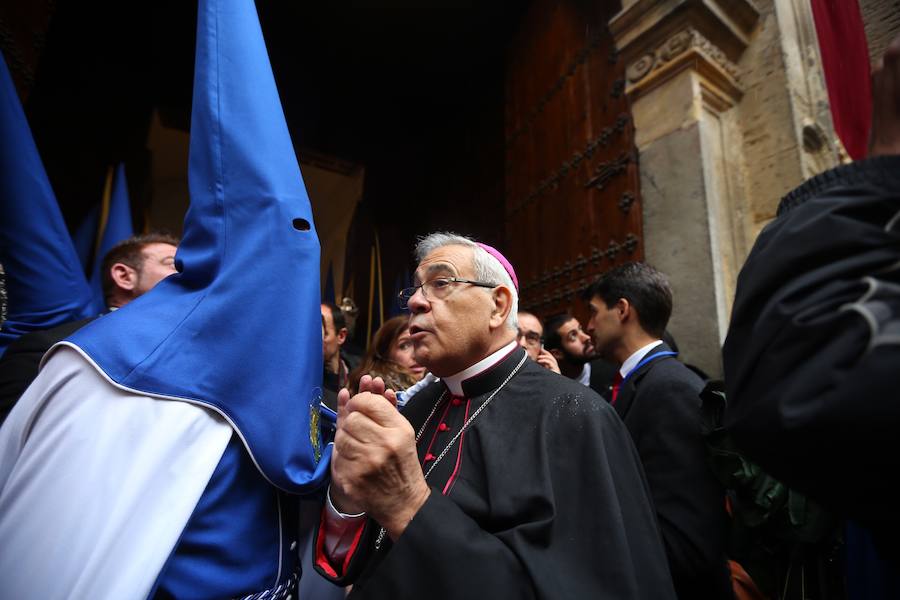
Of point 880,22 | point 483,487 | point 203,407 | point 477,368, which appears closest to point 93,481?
point 203,407

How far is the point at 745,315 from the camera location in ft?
2.49

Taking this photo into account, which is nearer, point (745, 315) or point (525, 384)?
point (745, 315)

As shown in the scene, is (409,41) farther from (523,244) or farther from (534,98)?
(523,244)

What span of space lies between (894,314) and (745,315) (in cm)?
19

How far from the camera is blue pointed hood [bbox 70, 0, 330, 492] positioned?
96 centimetres

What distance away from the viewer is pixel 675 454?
1.68 meters

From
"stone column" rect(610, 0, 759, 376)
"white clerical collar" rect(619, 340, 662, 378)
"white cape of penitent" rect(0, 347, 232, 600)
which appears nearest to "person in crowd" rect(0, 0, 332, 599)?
"white cape of penitent" rect(0, 347, 232, 600)

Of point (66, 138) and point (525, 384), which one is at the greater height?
point (66, 138)

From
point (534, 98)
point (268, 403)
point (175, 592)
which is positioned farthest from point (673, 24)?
point (175, 592)

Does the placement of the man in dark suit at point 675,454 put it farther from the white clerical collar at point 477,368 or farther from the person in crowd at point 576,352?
the person in crowd at point 576,352

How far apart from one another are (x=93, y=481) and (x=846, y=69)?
277 cm

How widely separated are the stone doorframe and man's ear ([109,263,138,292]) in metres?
3.17

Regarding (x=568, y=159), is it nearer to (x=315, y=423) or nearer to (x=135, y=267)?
(x=135, y=267)

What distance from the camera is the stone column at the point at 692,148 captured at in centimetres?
295
